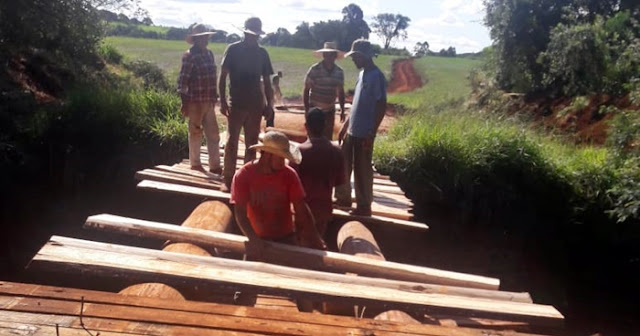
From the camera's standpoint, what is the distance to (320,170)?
563cm

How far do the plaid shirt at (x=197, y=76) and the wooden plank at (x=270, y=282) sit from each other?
3.36 meters

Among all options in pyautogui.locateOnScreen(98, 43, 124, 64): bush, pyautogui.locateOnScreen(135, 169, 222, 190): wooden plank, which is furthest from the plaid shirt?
pyautogui.locateOnScreen(98, 43, 124, 64): bush

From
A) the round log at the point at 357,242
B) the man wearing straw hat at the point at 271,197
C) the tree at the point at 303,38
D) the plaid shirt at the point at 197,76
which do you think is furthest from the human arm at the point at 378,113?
the tree at the point at 303,38

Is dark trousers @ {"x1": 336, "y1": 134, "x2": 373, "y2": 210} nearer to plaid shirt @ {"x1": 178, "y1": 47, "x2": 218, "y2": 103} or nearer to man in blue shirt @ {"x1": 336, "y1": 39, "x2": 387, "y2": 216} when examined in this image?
man in blue shirt @ {"x1": 336, "y1": 39, "x2": 387, "y2": 216}

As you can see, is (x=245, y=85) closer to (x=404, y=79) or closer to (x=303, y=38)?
(x=404, y=79)

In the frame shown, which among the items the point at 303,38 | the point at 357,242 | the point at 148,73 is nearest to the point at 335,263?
the point at 357,242

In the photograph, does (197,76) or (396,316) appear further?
Result: (197,76)

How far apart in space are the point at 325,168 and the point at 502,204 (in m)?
5.48

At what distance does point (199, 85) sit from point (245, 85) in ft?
2.59

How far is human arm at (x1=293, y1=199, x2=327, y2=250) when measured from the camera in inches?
197

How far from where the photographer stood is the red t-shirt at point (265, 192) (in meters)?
4.82

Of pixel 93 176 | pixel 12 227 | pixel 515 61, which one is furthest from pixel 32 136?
pixel 515 61

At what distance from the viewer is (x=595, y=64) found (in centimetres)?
1620

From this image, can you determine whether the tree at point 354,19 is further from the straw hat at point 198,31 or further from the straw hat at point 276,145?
the straw hat at point 276,145
